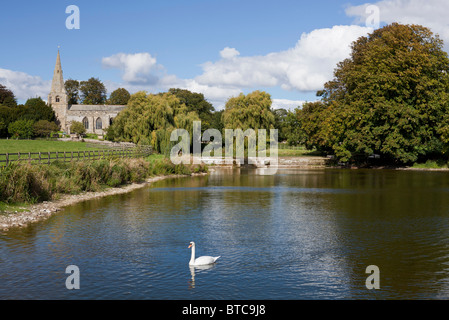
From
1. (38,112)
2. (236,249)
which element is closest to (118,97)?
(38,112)

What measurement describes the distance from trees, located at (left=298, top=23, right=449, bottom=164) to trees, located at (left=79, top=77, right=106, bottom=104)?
121071 millimetres

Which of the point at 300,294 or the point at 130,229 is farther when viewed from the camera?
the point at 130,229

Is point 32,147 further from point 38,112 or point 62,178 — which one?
point 62,178

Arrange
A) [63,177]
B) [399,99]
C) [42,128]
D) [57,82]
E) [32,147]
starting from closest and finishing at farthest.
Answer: [63,177] < [399,99] < [32,147] < [42,128] < [57,82]

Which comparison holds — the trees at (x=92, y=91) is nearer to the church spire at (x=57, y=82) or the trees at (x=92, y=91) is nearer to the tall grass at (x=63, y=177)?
the church spire at (x=57, y=82)

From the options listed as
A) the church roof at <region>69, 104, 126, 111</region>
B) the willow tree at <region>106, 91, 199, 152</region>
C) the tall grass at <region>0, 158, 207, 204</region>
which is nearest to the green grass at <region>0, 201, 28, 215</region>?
the tall grass at <region>0, 158, 207, 204</region>

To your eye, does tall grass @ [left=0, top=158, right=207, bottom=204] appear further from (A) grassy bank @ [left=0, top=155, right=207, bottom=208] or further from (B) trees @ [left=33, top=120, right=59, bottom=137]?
→ (B) trees @ [left=33, top=120, right=59, bottom=137]

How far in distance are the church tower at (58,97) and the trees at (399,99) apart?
11242 cm

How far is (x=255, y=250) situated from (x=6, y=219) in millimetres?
12652

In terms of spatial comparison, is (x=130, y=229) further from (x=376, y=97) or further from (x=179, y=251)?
(x=376, y=97)

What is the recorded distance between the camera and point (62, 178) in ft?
102

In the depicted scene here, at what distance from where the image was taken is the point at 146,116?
74.2 m

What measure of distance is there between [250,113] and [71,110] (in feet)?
319
